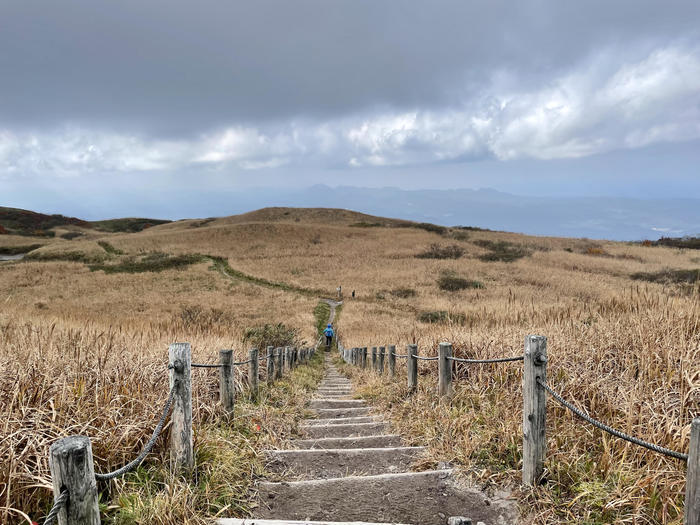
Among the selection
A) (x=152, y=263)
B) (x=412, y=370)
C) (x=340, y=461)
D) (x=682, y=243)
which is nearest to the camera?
(x=340, y=461)

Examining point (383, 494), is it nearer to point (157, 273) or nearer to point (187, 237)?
point (157, 273)

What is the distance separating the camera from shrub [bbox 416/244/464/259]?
62656 mm

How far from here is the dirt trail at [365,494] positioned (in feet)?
10.6

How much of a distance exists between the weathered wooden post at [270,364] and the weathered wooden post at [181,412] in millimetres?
5477

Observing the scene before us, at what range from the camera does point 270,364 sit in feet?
30.9

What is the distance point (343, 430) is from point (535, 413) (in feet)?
11.4

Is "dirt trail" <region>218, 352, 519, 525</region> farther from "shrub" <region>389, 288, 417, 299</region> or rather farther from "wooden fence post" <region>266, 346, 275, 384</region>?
"shrub" <region>389, 288, 417, 299</region>

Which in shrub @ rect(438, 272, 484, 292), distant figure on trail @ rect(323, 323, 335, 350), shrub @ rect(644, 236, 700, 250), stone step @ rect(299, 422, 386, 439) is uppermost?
shrub @ rect(644, 236, 700, 250)

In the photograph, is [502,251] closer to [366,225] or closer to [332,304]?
[366,225]

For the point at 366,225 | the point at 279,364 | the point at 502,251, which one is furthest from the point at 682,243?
the point at 279,364

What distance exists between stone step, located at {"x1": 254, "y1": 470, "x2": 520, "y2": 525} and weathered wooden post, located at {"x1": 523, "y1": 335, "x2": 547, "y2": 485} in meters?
0.37

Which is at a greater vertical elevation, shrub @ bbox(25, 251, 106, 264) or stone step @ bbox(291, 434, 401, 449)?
shrub @ bbox(25, 251, 106, 264)

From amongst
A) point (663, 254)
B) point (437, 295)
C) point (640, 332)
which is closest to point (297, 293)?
point (437, 295)

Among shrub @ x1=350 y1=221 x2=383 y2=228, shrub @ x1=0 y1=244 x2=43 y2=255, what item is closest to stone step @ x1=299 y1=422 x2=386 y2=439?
shrub @ x1=0 y1=244 x2=43 y2=255
